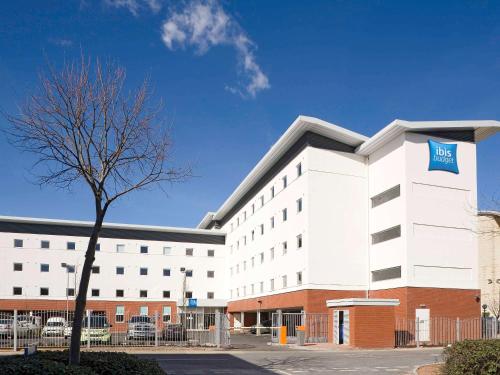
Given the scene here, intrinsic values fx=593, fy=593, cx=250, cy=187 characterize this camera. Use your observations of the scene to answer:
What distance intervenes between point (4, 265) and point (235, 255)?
24.0 metres

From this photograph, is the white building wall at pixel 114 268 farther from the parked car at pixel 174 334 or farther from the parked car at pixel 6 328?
the parked car at pixel 6 328

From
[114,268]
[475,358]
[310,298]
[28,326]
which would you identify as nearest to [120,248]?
[114,268]

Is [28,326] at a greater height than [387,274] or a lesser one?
lesser

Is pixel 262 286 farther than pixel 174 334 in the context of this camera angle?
Yes

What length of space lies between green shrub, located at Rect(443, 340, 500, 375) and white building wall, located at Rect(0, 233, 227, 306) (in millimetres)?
52671

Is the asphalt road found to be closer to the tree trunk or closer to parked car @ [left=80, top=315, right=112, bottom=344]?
parked car @ [left=80, top=315, right=112, bottom=344]

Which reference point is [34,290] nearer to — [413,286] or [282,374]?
[413,286]

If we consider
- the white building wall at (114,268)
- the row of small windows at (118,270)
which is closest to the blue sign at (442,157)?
the white building wall at (114,268)

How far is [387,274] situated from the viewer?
40.2 m

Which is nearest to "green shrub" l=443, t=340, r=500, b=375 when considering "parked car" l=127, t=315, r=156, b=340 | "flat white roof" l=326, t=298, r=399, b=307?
"flat white roof" l=326, t=298, r=399, b=307

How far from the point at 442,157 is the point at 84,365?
3223cm

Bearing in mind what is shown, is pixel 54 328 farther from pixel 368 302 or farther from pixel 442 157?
pixel 442 157

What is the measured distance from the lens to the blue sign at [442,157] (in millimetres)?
38188

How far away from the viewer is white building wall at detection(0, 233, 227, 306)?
62.1m
